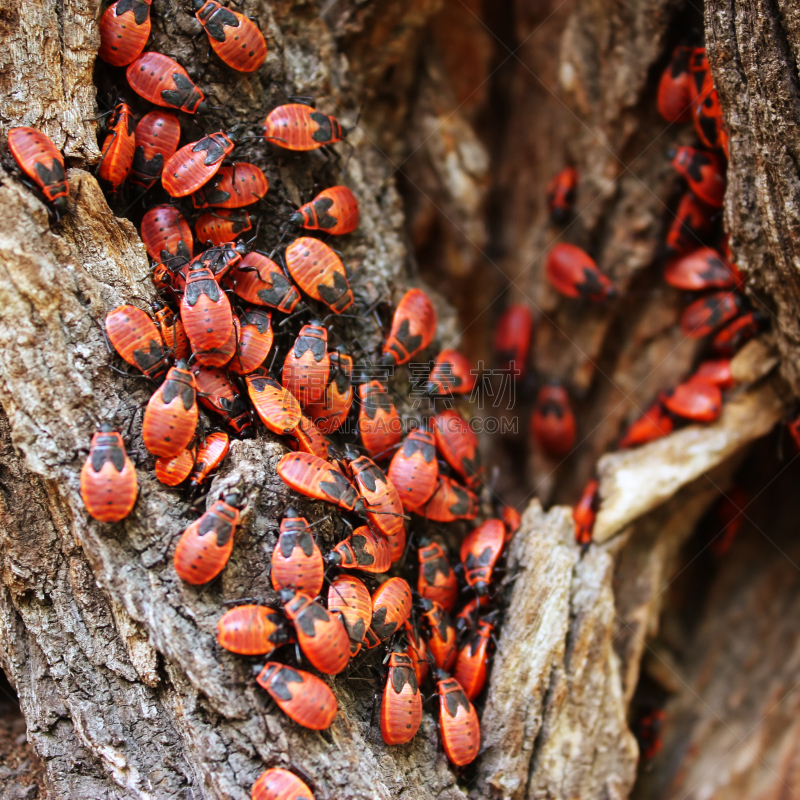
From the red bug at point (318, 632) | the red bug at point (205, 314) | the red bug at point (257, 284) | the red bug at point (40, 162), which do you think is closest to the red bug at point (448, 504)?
the red bug at point (318, 632)

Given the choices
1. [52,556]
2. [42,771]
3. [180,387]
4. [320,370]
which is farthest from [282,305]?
[42,771]

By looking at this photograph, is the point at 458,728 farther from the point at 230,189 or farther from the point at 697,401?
the point at 230,189

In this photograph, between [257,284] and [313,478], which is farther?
[257,284]

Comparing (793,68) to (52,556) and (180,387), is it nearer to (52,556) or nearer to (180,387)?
(180,387)

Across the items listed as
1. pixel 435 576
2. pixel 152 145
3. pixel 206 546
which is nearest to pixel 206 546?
pixel 206 546

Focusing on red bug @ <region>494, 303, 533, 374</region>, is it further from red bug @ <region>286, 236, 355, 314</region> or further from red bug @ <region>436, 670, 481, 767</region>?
red bug @ <region>436, 670, 481, 767</region>
